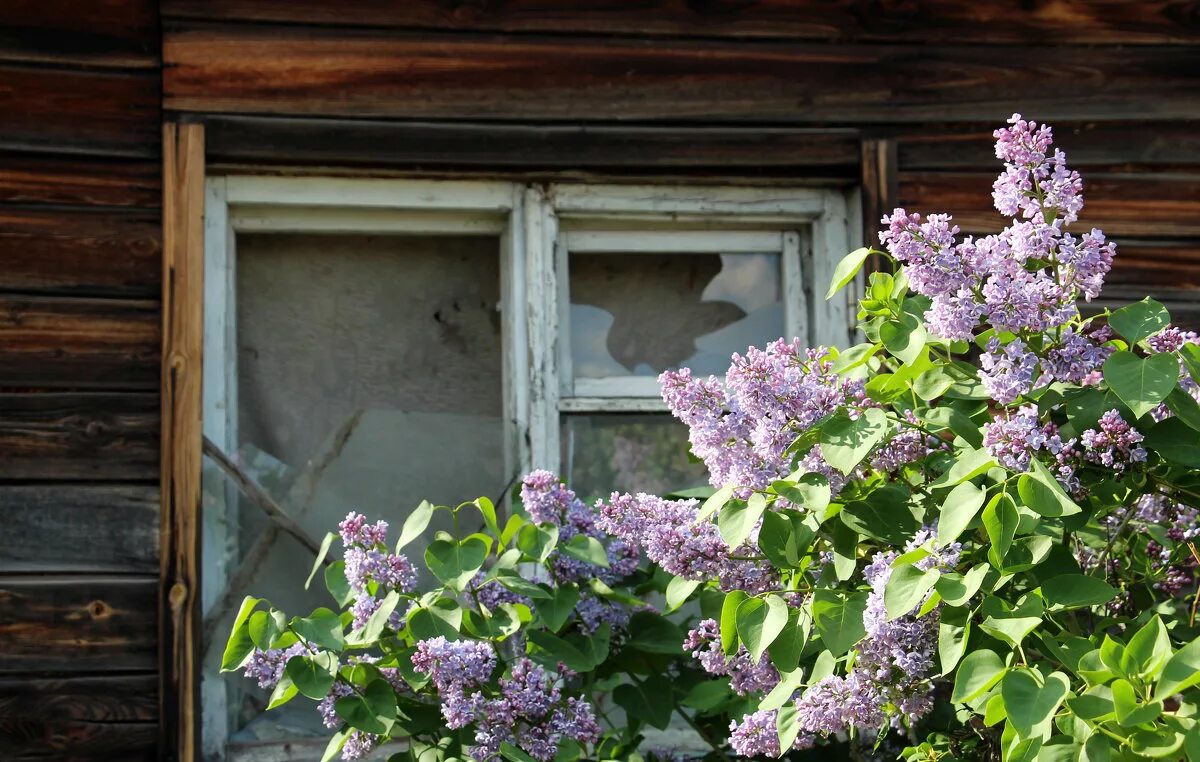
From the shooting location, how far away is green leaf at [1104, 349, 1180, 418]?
1792 millimetres

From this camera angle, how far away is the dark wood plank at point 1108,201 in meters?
3.20

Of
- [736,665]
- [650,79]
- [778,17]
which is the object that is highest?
[778,17]

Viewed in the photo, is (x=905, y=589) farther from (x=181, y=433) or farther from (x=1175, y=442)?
(x=181, y=433)

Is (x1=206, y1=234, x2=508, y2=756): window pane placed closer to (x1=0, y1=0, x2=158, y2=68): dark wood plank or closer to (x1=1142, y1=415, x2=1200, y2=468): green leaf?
(x1=0, y1=0, x2=158, y2=68): dark wood plank

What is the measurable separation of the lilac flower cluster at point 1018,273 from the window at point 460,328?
125 centimetres

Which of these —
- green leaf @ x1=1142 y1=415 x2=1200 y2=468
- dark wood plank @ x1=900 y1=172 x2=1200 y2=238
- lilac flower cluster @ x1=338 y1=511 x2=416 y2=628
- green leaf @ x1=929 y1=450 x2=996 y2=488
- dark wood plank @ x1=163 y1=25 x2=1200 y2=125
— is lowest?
lilac flower cluster @ x1=338 y1=511 x2=416 y2=628

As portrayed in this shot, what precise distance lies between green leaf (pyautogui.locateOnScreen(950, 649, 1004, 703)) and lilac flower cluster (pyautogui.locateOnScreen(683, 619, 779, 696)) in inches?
17.3

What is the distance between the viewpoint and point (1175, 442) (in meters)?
1.94

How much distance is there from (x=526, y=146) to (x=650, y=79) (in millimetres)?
305

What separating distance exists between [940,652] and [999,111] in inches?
66.2

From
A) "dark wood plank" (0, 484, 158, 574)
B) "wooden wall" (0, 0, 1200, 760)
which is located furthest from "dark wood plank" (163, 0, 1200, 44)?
"dark wood plank" (0, 484, 158, 574)

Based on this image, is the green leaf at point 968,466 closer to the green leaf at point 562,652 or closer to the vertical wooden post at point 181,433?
the green leaf at point 562,652

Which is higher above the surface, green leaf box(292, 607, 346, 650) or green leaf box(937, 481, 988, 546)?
green leaf box(937, 481, 988, 546)

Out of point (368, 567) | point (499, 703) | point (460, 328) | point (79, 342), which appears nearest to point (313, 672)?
point (368, 567)
